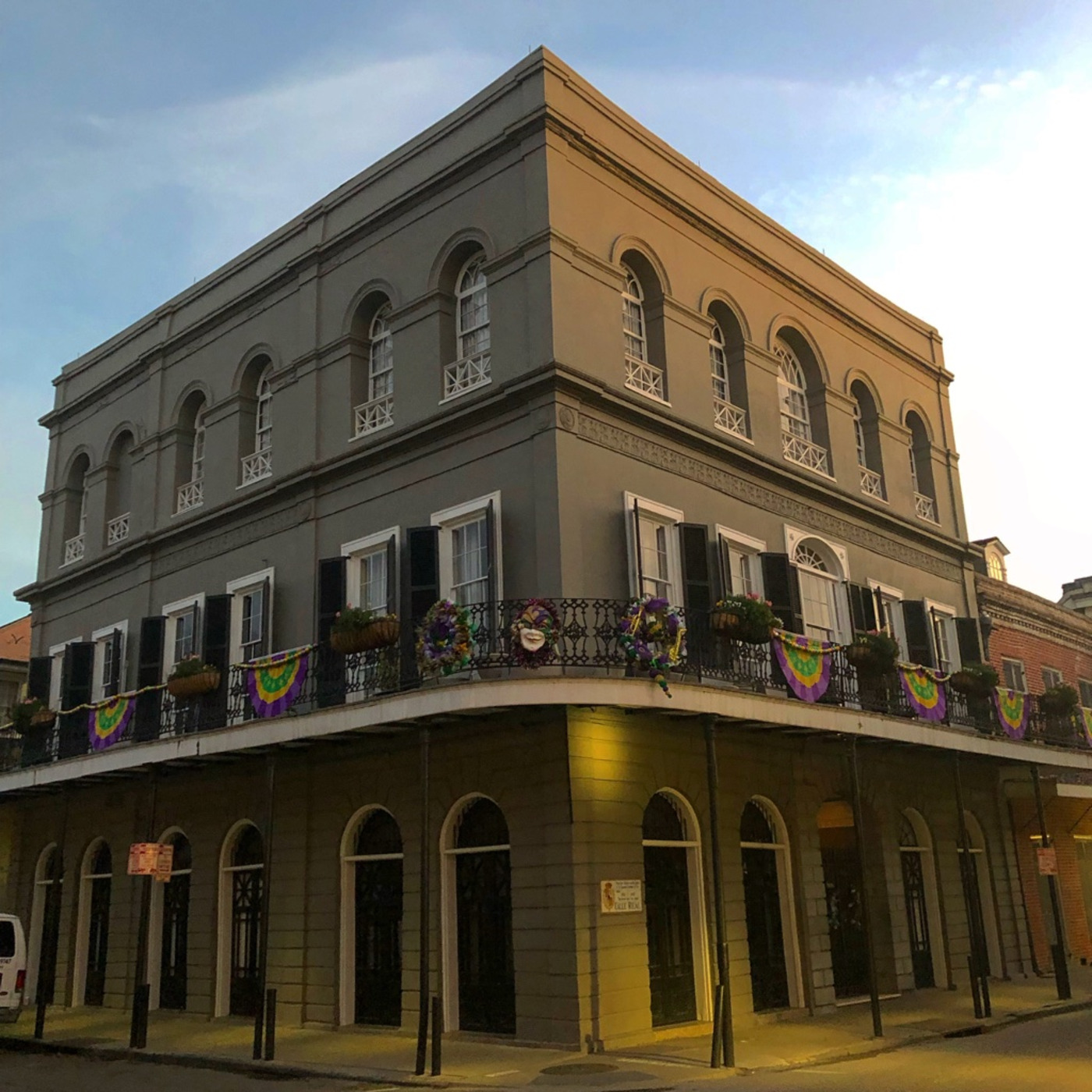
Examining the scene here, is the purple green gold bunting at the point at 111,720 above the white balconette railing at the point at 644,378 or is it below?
below

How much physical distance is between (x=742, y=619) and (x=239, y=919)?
28.4 feet

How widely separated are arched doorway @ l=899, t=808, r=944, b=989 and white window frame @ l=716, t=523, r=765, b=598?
5.05 meters

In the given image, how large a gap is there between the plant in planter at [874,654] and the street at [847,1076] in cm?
478

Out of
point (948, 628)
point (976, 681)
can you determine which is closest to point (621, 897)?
point (976, 681)

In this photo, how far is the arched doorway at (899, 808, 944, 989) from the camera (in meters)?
18.6

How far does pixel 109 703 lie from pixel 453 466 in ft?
22.0

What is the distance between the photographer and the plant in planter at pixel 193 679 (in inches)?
650

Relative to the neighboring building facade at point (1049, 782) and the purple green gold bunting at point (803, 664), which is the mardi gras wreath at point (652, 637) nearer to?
the purple green gold bunting at point (803, 664)

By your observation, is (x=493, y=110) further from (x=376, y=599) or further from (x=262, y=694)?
(x=262, y=694)

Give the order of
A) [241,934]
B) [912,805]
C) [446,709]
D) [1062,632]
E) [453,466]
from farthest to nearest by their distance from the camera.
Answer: [1062,632], [912,805], [241,934], [453,466], [446,709]

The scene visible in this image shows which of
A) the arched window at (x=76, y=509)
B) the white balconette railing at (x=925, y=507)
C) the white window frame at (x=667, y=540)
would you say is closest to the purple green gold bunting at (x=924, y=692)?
the white window frame at (x=667, y=540)

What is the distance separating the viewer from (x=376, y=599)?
1625 centimetres

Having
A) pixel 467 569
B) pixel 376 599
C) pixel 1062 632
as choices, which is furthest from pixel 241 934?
pixel 1062 632

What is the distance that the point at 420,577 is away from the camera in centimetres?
1520
